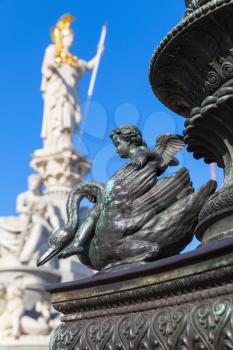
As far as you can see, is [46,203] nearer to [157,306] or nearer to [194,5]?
[194,5]

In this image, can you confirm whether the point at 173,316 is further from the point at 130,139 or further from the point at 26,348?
the point at 26,348

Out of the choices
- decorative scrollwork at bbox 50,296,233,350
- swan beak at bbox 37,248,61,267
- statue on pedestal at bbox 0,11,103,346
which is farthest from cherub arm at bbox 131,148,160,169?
statue on pedestal at bbox 0,11,103,346

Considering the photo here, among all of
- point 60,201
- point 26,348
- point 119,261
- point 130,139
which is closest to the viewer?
point 119,261

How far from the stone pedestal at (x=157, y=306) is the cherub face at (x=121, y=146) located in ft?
2.47

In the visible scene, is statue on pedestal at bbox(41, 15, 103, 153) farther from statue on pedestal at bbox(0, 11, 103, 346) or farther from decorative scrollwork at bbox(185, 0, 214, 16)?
decorative scrollwork at bbox(185, 0, 214, 16)

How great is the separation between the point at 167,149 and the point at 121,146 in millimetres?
224

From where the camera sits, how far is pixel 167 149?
10.5 ft

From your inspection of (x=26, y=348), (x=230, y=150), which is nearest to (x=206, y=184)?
(x=230, y=150)

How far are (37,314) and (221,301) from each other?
44.7 feet

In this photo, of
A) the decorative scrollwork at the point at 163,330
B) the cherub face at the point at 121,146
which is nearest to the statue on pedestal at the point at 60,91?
the cherub face at the point at 121,146

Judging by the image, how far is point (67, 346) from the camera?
265cm

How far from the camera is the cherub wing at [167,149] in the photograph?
10.2 ft

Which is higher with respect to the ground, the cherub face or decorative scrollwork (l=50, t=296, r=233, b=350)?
the cherub face

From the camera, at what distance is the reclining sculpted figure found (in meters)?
2.83
